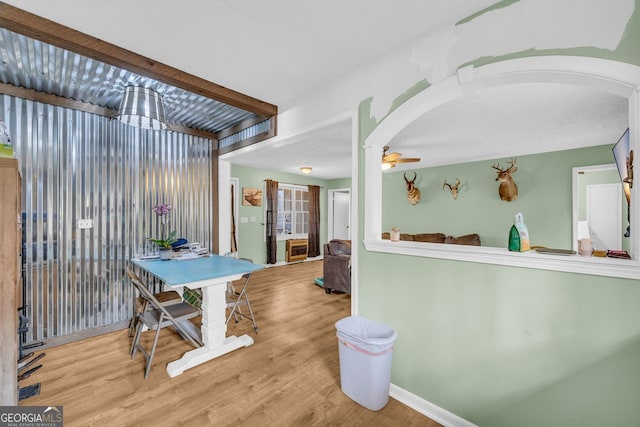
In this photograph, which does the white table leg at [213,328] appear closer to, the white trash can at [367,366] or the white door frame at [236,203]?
the white trash can at [367,366]

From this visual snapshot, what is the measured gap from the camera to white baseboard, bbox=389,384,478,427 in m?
1.56

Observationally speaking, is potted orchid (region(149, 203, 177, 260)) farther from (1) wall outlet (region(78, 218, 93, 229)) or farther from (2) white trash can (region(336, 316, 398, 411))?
(2) white trash can (region(336, 316, 398, 411))

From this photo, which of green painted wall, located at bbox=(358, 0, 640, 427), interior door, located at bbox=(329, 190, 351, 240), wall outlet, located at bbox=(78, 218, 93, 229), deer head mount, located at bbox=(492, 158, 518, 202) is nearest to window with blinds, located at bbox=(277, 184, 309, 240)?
interior door, located at bbox=(329, 190, 351, 240)

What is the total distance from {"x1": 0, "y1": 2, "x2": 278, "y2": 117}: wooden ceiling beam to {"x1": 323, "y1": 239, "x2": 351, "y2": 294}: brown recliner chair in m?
2.65

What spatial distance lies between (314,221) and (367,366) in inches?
220

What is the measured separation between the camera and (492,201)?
4676 millimetres

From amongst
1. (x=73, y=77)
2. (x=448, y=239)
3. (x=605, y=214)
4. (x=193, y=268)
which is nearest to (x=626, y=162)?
(x=193, y=268)

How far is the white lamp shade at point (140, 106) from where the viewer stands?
2.22 m

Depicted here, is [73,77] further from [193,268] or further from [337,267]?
[337,267]

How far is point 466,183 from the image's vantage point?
4.98 m

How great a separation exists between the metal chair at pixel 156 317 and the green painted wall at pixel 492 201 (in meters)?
4.84

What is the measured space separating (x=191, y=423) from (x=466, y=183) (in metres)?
5.41

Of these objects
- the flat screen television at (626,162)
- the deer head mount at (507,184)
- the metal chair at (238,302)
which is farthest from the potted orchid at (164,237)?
the deer head mount at (507,184)

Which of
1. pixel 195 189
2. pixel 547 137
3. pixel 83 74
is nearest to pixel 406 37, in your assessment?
pixel 83 74
